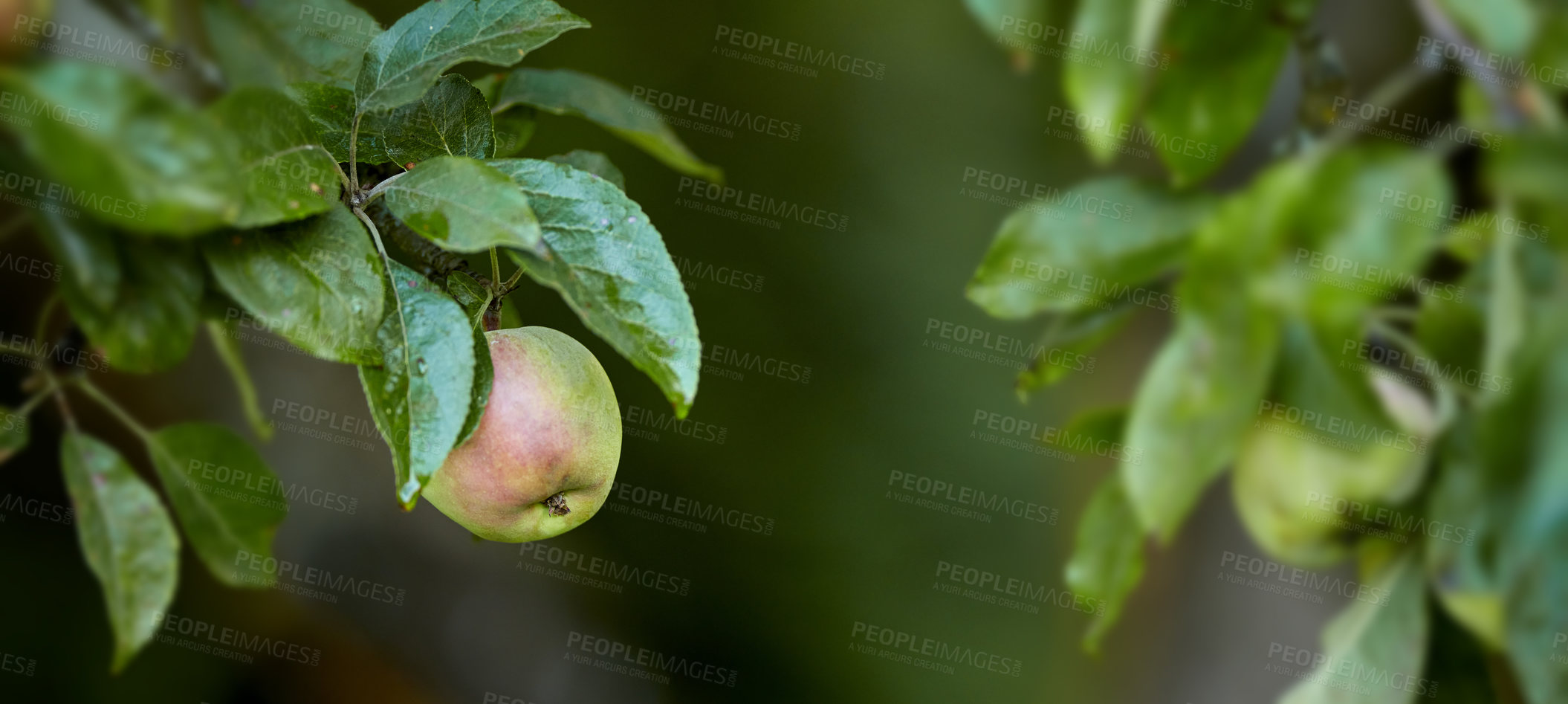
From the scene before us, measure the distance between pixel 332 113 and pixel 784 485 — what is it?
684mm

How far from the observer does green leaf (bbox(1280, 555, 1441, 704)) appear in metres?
0.46

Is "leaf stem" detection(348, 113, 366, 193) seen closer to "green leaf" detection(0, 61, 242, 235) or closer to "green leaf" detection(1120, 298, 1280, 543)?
"green leaf" detection(0, 61, 242, 235)

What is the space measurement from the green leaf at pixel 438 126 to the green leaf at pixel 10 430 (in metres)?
0.25

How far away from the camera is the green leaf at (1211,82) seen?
0.41 meters

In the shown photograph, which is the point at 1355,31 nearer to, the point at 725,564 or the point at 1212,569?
the point at 1212,569

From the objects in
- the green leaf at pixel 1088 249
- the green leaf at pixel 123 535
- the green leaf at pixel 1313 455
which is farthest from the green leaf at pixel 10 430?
the green leaf at pixel 1313 455

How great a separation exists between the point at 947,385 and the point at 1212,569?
306 millimetres

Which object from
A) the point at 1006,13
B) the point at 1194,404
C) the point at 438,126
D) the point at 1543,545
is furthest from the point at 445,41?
the point at 1543,545

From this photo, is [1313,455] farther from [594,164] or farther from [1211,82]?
[594,164]

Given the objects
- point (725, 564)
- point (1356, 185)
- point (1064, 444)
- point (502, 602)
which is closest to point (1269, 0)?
point (1356, 185)

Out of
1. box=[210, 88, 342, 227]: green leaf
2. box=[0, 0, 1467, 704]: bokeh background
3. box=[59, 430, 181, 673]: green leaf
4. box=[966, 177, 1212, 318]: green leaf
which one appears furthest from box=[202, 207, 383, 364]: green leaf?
box=[0, 0, 1467, 704]: bokeh background

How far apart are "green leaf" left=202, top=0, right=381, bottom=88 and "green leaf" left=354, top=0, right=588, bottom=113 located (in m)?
0.09

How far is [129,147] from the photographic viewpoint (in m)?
0.35

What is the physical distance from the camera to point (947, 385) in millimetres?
1007
